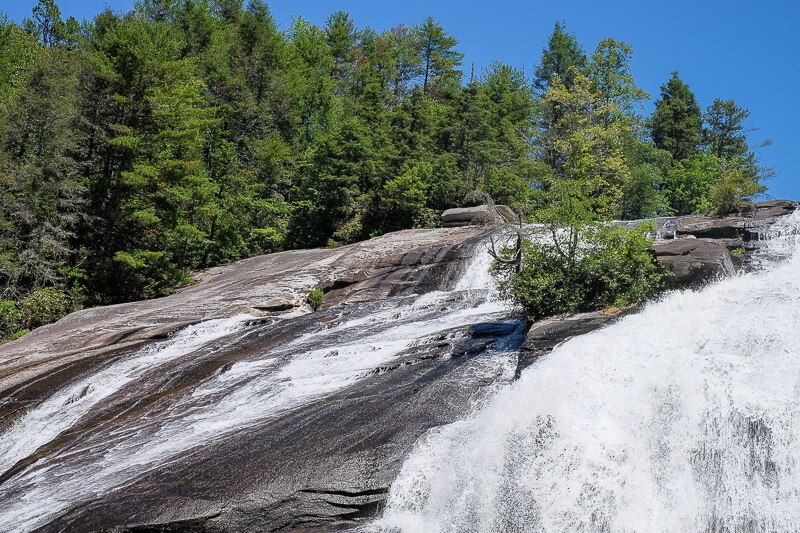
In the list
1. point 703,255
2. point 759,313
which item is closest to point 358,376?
point 759,313

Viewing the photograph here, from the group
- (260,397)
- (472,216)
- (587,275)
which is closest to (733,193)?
(472,216)

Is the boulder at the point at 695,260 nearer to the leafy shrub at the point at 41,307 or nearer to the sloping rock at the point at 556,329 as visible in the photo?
the sloping rock at the point at 556,329

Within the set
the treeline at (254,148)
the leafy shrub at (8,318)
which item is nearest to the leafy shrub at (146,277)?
the treeline at (254,148)

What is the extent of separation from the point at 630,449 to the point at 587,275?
670 centimetres

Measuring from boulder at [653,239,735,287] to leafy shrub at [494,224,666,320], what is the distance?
1.59ft

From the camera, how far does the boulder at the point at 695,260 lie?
16094 mm

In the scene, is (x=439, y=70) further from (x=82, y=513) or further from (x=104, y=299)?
(x=82, y=513)

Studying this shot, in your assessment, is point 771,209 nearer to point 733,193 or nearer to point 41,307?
point 733,193

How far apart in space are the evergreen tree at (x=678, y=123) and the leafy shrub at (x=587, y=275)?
167 feet

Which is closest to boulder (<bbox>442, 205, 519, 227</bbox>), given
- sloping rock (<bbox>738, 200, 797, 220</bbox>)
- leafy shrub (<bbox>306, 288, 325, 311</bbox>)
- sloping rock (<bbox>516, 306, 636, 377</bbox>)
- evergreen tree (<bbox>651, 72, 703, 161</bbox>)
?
sloping rock (<bbox>738, 200, 797, 220</bbox>)

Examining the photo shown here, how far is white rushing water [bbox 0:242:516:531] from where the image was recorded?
446 inches

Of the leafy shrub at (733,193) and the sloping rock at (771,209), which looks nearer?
the sloping rock at (771,209)

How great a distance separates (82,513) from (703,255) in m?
14.4

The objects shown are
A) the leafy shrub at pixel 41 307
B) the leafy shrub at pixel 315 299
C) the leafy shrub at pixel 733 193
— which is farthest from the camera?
the leafy shrub at pixel 733 193
